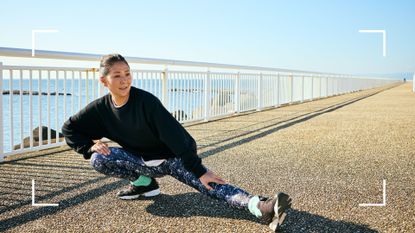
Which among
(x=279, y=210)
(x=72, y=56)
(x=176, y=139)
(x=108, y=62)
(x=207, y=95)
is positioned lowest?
(x=279, y=210)

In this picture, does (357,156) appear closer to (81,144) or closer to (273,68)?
(81,144)

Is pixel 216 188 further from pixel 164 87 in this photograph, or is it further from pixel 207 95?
pixel 207 95

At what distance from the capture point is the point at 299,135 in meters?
6.07

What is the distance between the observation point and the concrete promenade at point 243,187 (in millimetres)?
2314

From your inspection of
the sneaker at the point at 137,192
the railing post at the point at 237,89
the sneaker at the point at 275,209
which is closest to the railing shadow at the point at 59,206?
the sneaker at the point at 137,192

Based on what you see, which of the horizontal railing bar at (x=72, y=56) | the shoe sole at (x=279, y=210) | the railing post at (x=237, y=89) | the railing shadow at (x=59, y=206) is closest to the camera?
the shoe sole at (x=279, y=210)

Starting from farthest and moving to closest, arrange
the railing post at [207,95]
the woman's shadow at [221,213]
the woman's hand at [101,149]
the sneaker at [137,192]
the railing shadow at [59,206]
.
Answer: the railing post at [207,95]
the sneaker at [137,192]
the woman's hand at [101,149]
the railing shadow at [59,206]
the woman's shadow at [221,213]

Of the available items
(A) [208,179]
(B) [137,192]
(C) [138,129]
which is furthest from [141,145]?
(A) [208,179]

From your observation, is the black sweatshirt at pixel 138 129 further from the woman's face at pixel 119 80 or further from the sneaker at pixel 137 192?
the sneaker at pixel 137 192

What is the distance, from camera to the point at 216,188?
7.88ft

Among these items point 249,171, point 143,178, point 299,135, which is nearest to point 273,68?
point 299,135

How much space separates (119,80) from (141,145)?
0.45m

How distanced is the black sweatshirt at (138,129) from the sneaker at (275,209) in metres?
0.41

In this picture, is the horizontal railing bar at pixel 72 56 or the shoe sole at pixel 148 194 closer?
the shoe sole at pixel 148 194
